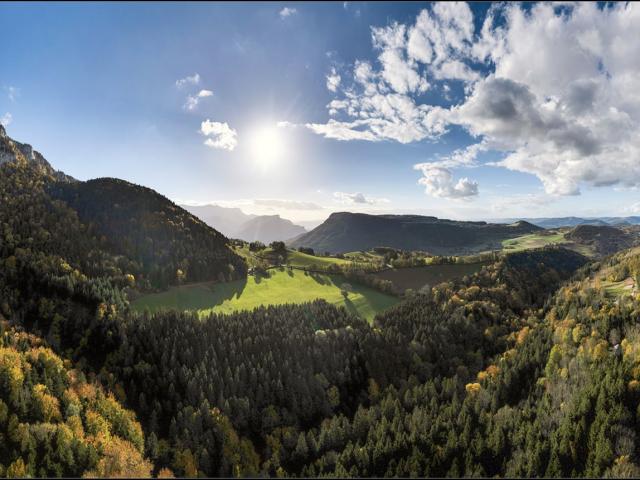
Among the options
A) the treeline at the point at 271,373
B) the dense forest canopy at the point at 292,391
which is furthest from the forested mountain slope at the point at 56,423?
the treeline at the point at 271,373

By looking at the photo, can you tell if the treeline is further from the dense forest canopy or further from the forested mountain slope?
the forested mountain slope

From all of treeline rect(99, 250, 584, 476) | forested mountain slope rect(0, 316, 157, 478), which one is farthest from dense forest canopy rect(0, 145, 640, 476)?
treeline rect(99, 250, 584, 476)

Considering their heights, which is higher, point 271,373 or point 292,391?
point 271,373

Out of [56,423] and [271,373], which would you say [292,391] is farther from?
[56,423]

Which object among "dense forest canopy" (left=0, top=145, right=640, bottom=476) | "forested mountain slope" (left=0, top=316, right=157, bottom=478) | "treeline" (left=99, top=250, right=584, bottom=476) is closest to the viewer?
"forested mountain slope" (left=0, top=316, right=157, bottom=478)

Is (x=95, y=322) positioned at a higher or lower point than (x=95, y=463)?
higher

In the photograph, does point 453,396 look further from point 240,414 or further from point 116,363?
point 116,363

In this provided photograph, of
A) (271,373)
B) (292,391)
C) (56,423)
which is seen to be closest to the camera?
(56,423)

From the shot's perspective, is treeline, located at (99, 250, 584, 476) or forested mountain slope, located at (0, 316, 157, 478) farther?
treeline, located at (99, 250, 584, 476)

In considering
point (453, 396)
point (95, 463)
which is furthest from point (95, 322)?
point (453, 396)

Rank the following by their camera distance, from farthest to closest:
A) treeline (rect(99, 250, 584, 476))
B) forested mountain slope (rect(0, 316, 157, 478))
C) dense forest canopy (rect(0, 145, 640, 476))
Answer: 1. treeline (rect(99, 250, 584, 476))
2. dense forest canopy (rect(0, 145, 640, 476))
3. forested mountain slope (rect(0, 316, 157, 478))

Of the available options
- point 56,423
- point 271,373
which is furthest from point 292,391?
point 56,423
